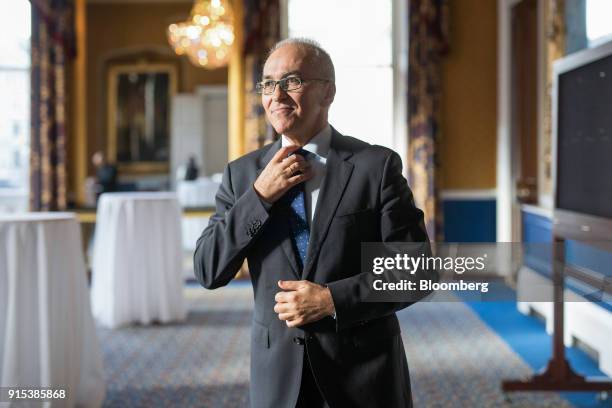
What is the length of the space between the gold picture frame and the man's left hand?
1160cm

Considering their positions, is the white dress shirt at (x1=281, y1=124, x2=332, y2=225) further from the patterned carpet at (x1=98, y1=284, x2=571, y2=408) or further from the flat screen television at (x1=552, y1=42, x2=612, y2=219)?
the patterned carpet at (x1=98, y1=284, x2=571, y2=408)

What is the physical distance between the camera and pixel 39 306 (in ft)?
10.9

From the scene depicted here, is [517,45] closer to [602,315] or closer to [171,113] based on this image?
[602,315]

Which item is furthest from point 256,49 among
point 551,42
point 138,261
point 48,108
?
point 551,42

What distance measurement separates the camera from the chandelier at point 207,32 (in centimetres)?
726

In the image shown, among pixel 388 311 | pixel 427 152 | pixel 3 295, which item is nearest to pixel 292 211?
pixel 388 311

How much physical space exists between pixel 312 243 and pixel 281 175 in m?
0.16

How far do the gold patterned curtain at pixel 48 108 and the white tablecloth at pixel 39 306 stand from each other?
488 centimetres

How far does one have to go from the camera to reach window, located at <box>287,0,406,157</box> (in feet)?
26.7

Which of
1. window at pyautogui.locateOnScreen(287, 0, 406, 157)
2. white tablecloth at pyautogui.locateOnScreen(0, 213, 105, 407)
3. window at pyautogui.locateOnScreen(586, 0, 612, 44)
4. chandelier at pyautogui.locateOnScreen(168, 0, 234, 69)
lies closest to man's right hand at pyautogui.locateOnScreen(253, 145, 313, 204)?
white tablecloth at pyautogui.locateOnScreen(0, 213, 105, 407)

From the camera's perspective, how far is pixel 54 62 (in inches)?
324

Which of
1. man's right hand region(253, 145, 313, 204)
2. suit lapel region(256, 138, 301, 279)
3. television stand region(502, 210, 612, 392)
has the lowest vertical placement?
television stand region(502, 210, 612, 392)

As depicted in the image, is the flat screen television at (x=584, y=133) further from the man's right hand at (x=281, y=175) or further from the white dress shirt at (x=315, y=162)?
the man's right hand at (x=281, y=175)

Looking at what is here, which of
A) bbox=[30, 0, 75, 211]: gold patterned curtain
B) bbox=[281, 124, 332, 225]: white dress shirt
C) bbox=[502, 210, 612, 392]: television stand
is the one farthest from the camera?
bbox=[30, 0, 75, 211]: gold patterned curtain
